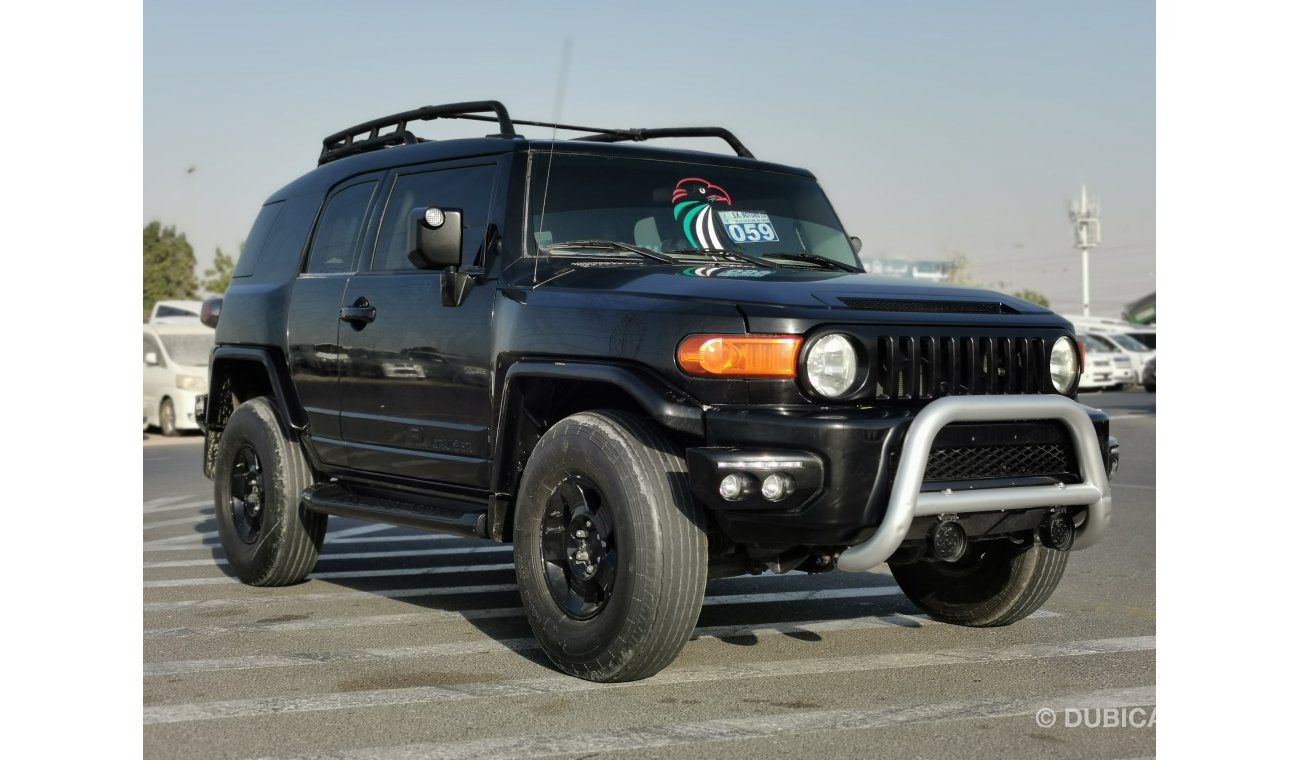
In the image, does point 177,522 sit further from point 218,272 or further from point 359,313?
point 218,272

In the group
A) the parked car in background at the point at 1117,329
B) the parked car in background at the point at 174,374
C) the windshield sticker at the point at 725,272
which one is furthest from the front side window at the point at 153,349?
the parked car in background at the point at 1117,329

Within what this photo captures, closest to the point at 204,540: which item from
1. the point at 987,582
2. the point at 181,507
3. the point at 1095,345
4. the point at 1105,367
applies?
the point at 181,507

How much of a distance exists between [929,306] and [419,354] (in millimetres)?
2273

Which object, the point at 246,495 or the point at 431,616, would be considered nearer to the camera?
the point at 431,616

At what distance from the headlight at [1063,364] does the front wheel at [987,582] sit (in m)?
0.63

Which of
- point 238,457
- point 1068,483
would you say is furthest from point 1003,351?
point 238,457

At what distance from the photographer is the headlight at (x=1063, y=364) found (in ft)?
18.8

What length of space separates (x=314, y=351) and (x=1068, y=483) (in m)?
3.71

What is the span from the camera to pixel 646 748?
4.53 metres

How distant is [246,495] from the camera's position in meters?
8.03

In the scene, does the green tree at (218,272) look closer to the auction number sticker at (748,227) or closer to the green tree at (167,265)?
the green tree at (167,265)

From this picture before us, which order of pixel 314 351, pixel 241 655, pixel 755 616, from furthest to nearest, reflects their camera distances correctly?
pixel 314 351
pixel 755 616
pixel 241 655

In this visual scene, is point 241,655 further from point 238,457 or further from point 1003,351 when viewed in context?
point 1003,351

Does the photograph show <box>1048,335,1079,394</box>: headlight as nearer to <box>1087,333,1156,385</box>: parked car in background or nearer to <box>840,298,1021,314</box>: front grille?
<box>840,298,1021,314</box>: front grille
